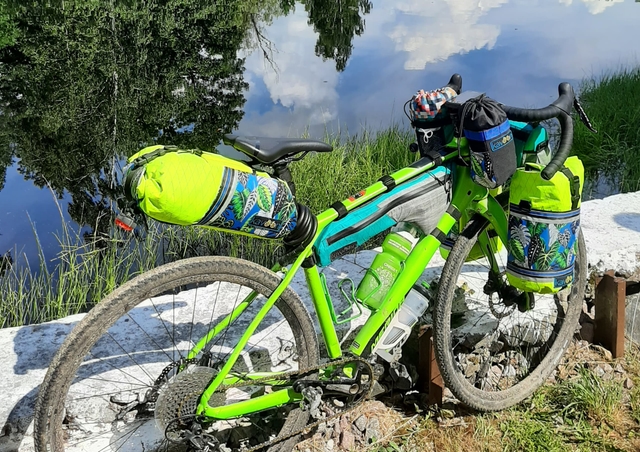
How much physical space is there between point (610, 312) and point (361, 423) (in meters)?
1.31

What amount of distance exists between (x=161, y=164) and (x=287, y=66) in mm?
9181

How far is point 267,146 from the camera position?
1.79 m

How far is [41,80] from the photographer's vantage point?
321 inches

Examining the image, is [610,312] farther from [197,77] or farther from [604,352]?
[197,77]

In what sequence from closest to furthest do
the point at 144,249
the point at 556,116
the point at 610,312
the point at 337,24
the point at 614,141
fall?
the point at 556,116 < the point at 610,312 < the point at 144,249 < the point at 614,141 < the point at 337,24

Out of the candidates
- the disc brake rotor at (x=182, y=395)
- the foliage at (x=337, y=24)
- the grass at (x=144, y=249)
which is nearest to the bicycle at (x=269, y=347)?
the disc brake rotor at (x=182, y=395)

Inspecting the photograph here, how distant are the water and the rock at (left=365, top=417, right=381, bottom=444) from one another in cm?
327

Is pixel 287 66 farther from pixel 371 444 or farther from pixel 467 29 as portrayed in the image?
pixel 371 444

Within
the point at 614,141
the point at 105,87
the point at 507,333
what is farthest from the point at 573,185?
the point at 105,87

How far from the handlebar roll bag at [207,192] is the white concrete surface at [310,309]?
2.81 feet

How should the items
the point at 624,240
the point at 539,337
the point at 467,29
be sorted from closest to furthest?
the point at 539,337, the point at 624,240, the point at 467,29

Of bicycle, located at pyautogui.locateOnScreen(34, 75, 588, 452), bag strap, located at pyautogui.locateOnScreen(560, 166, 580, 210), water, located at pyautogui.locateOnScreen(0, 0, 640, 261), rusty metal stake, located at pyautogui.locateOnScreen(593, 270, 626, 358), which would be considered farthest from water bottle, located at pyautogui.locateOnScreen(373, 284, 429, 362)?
water, located at pyautogui.locateOnScreen(0, 0, 640, 261)

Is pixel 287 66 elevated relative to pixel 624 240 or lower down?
elevated

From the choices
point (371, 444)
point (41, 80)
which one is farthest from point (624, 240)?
point (41, 80)
